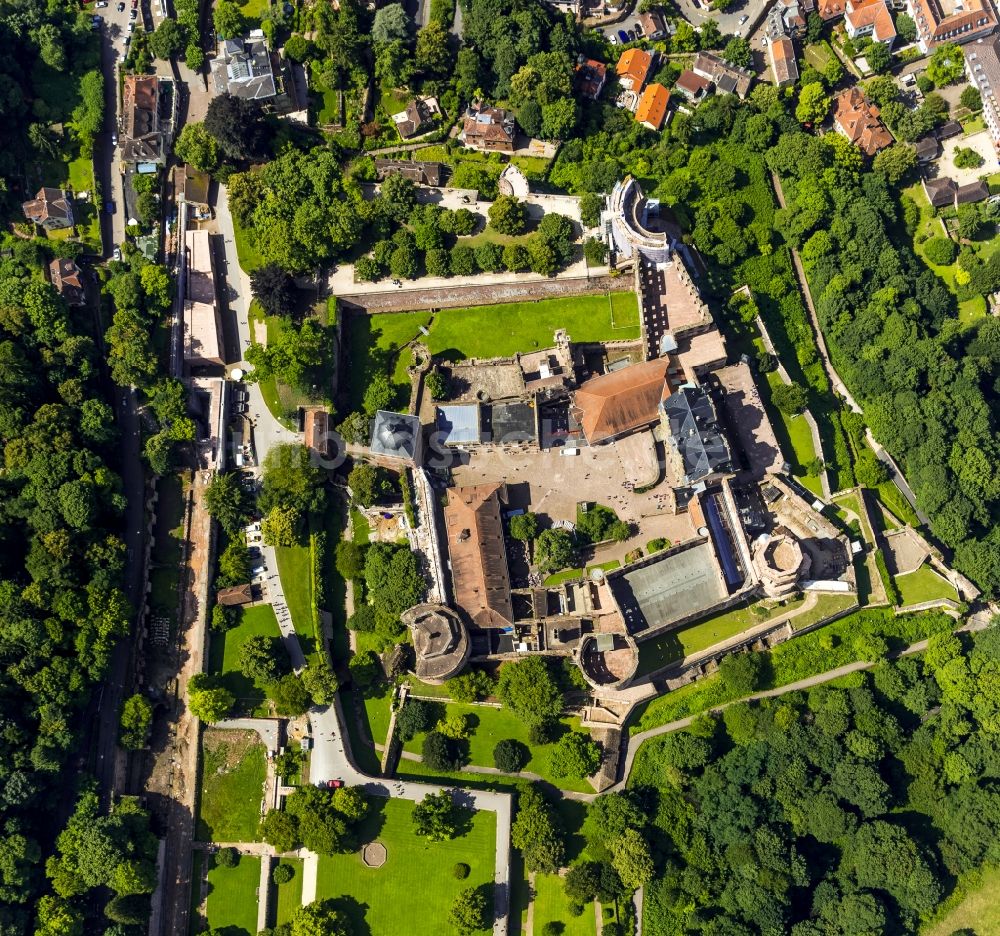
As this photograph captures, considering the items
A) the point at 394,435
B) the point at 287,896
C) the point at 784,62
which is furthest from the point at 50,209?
the point at 784,62

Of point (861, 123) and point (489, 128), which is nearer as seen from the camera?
point (489, 128)

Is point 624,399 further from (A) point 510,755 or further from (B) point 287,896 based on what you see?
(B) point 287,896

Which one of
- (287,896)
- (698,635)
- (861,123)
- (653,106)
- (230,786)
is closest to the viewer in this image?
(287,896)

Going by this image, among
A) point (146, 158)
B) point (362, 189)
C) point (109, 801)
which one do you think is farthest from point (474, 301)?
point (109, 801)

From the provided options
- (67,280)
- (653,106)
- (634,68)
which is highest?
(634,68)

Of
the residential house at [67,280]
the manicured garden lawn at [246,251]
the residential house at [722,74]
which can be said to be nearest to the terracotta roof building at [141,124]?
the manicured garden lawn at [246,251]

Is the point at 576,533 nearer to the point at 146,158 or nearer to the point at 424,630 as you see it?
the point at 424,630

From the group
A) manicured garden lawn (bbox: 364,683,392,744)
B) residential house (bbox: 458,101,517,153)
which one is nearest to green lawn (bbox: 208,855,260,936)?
manicured garden lawn (bbox: 364,683,392,744)

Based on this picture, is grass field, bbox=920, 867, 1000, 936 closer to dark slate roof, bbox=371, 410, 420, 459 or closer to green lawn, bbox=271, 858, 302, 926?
green lawn, bbox=271, 858, 302, 926

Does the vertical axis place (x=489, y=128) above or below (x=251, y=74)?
below
